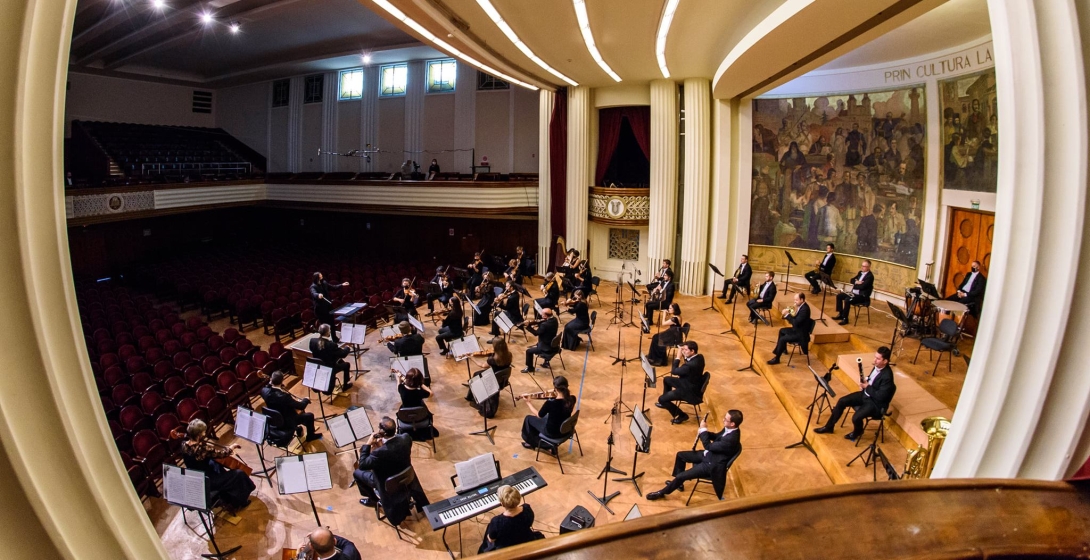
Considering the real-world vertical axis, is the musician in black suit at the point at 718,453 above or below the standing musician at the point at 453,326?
below

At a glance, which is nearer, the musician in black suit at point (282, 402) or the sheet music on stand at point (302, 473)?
the sheet music on stand at point (302, 473)

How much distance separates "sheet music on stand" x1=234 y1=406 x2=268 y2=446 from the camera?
5.93m

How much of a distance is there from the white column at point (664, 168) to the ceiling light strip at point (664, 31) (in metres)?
1.84

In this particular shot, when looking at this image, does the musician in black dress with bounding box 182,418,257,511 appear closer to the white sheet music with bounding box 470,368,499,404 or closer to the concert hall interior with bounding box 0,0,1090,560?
the concert hall interior with bounding box 0,0,1090,560

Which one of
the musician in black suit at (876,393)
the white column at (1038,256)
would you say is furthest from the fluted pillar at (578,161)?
the white column at (1038,256)

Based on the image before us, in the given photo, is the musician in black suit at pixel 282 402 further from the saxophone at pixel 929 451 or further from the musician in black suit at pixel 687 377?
the saxophone at pixel 929 451

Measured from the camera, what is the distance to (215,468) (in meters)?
6.02

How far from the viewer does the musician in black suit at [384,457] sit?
573cm

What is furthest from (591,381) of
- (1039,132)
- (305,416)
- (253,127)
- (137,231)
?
(253,127)

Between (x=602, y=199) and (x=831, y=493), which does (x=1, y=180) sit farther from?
(x=602, y=199)

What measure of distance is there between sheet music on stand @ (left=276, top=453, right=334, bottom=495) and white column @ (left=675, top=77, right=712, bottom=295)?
1176 centimetres

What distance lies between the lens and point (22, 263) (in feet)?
4.08

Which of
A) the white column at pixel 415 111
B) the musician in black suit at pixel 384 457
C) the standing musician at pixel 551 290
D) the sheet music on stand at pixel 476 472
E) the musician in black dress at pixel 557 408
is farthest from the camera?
the white column at pixel 415 111

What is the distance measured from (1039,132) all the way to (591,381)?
7.96m
